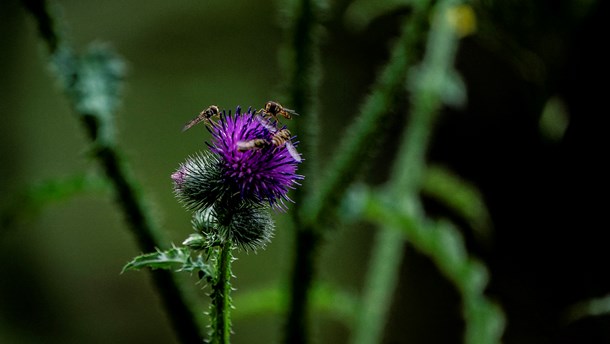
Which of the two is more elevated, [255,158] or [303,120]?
[303,120]

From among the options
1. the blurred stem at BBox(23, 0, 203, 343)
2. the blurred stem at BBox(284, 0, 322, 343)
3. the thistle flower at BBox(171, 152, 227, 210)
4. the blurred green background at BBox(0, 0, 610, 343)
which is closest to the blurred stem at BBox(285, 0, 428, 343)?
the blurred stem at BBox(284, 0, 322, 343)

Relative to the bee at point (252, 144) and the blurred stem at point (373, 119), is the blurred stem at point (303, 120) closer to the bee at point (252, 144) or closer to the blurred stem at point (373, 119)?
the blurred stem at point (373, 119)

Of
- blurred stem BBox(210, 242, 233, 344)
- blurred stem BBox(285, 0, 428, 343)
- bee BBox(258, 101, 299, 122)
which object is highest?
blurred stem BBox(285, 0, 428, 343)

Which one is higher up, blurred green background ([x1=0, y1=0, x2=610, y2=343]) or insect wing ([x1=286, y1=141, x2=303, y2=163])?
blurred green background ([x1=0, y1=0, x2=610, y2=343])

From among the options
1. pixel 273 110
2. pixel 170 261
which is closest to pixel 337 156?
pixel 273 110

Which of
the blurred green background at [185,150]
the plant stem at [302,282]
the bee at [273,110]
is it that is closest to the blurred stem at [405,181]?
the plant stem at [302,282]

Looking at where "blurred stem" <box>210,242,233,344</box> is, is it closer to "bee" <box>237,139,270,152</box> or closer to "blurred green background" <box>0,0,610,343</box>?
"bee" <box>237,139,270,152</box>

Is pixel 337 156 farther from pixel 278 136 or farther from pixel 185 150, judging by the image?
pixel 185 150
